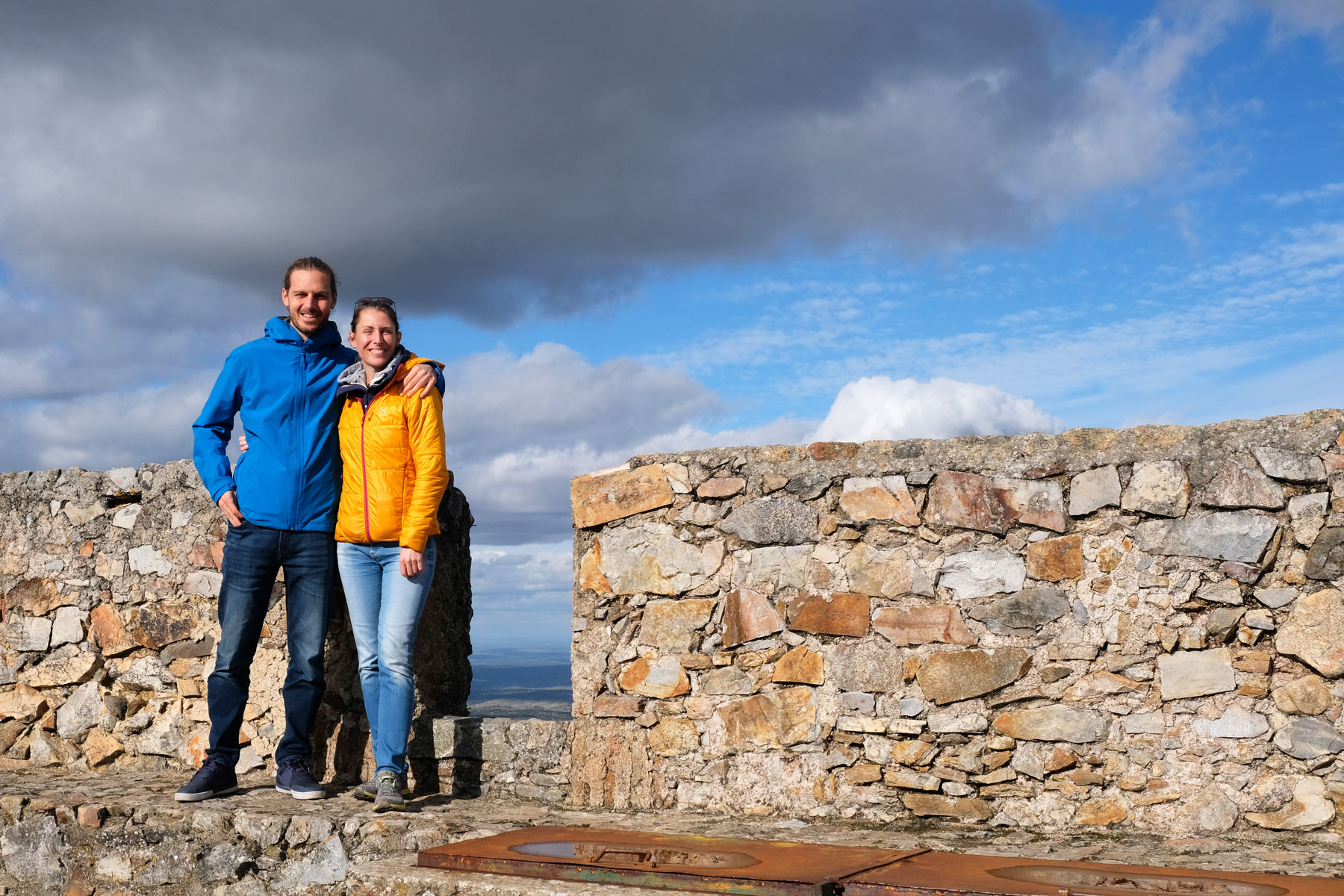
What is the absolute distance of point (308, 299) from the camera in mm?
3910

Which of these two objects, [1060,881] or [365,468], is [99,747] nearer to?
[365,468]

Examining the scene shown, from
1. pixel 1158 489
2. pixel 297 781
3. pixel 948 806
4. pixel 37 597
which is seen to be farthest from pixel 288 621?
pixel 1158 489

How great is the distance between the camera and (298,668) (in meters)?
3.93

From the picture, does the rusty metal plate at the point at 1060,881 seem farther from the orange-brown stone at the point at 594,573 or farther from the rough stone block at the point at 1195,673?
the orange-brown stone at the point at 594,573

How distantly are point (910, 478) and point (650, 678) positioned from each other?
111 centimetres

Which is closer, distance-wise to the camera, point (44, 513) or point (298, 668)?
point (298, 668)

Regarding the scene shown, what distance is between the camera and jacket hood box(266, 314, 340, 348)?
3953 millimetres

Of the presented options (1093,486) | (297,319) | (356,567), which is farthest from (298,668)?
(1093,486)

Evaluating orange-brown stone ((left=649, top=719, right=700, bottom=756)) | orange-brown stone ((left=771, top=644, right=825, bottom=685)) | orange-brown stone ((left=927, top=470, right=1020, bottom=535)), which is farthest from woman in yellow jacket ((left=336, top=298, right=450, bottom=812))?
orange-brown stone ((left=927, top=470, right=1020, bottom=535))

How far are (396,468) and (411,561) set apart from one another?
32cm

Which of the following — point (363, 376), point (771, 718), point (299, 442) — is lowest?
point (771, 718)

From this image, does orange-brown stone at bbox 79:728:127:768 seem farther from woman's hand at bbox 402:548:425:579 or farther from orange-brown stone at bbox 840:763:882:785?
orange-brown stone at bbox 840:763:882:785

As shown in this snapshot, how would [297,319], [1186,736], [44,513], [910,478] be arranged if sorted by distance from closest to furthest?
1. [1186,736]
2. [910,478]
3. [297,319]
4. [44,513]

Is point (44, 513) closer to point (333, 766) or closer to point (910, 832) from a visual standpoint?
point (333, 766)
